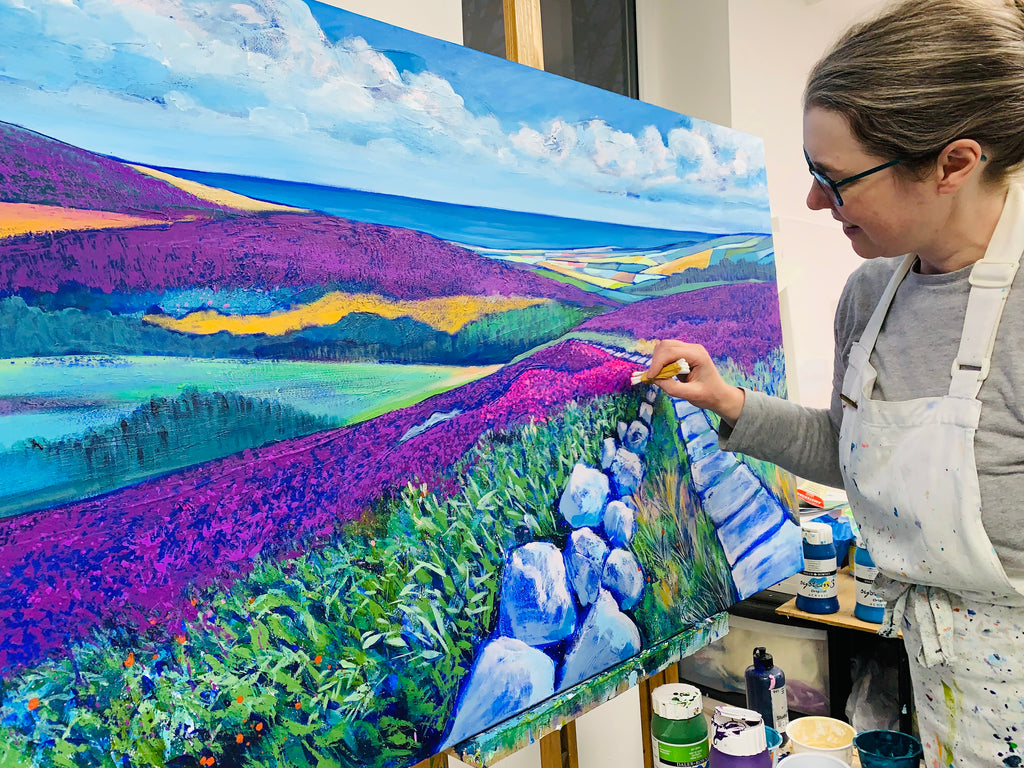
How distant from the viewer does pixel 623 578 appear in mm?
1040

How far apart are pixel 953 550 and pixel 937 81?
54 centimetres

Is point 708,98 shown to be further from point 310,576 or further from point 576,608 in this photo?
point 310,576

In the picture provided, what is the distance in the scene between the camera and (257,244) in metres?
0.72

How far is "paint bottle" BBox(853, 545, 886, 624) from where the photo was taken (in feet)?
5.65

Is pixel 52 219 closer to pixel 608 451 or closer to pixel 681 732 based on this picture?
pixel 608 451

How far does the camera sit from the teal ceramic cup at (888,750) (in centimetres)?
102

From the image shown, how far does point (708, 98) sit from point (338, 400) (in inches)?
82.6

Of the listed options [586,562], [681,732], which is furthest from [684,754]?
[586,562]

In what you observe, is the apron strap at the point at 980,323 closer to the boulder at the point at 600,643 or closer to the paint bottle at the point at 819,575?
the boulder at the point at 600,643

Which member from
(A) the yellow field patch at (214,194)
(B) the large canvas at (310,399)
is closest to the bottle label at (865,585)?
(B) the large canvas at (310,399)

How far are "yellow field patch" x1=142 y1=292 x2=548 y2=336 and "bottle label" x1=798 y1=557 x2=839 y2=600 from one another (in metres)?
1.23

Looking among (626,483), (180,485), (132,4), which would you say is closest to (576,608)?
(626,483)

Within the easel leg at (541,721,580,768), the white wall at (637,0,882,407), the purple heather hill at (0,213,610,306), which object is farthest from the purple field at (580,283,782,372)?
the white wall at (637,0,882,407)

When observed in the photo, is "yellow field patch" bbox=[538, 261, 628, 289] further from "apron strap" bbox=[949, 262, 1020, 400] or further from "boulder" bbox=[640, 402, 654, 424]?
"apron strap" bbox=[949, 262, 1020, 400]
